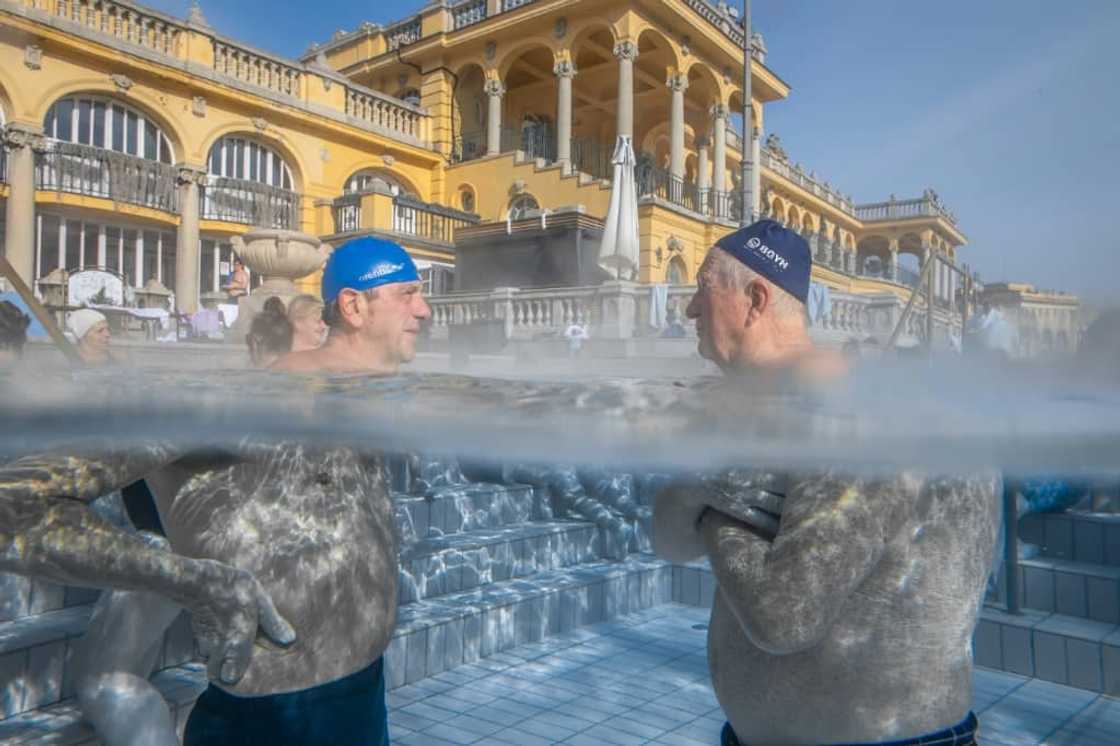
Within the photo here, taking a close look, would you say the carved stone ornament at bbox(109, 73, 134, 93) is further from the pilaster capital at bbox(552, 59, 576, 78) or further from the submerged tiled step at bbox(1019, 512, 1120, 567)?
the submerged tiled step at bbox(1019, 512, 1120, 567)

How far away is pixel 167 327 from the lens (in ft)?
48.4

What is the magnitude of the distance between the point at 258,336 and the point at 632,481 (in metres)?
4.51

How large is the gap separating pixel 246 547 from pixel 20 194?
57.1 ft

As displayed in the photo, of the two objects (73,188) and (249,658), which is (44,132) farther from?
(249,658)

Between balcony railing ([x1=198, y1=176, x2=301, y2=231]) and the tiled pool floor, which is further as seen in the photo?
balcony railing ([x1=198, y1=176, x2=301, y2=231])

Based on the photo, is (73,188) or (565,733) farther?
(73,188)

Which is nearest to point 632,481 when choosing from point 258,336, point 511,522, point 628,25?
point 511,522

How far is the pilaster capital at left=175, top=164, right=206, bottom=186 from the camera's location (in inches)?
721

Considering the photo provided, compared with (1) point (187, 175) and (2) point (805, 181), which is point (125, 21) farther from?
(2) point (805, 181)

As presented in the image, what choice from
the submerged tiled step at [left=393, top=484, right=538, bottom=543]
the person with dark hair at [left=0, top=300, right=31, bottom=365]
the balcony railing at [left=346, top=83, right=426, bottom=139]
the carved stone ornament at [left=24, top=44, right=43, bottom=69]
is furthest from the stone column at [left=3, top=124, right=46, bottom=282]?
the person with dark hair at [left=0, top=300, right=31, bottom=365]

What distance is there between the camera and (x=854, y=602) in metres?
1.79

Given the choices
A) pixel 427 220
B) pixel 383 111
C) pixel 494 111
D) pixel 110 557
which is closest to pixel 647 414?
pixel 110 557

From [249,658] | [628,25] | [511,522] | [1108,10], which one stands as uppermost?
[628,25]

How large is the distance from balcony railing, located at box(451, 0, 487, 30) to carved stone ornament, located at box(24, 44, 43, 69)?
13.2 meters
